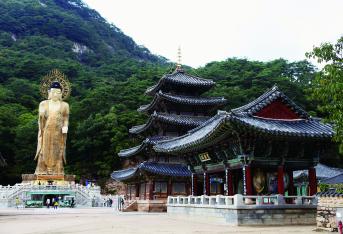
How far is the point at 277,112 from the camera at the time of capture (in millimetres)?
21391

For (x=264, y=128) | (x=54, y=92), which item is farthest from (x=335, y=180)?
(x=54, y=92)

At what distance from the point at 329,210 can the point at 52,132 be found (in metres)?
43.7

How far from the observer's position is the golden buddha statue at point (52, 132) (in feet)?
172

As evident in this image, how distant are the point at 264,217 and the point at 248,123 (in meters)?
4.46

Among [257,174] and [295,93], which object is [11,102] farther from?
[257,174]

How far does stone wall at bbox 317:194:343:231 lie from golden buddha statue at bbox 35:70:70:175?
4171 cm

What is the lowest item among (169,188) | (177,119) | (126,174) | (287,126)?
(169,188)

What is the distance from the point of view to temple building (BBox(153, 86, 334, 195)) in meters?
19.2

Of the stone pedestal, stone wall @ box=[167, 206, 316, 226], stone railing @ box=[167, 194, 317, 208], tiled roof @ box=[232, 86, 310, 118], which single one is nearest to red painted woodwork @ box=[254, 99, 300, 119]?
tiled roof @ box=[232, 86, 310, 118]

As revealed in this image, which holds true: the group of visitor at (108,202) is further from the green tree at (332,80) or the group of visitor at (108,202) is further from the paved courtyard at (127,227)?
the green tree at (332,80)

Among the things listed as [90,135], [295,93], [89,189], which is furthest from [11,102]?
[295,93]

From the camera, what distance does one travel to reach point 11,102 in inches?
3108

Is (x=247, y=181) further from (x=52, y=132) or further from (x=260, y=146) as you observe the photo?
(x=52, y=132)

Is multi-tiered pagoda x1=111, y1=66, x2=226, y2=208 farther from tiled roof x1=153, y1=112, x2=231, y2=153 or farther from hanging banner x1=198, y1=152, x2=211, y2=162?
hanging banner x1=198, y1=152, x2=211, y2=162
